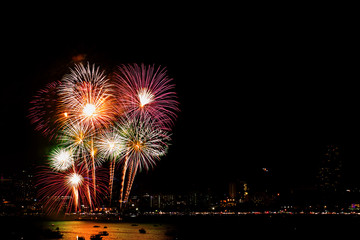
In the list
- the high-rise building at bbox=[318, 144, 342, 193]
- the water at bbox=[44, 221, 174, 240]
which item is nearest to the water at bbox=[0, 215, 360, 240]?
the water at bbox=[44, 221, 174, 240]

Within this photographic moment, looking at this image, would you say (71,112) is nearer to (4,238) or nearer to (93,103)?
(93,103)

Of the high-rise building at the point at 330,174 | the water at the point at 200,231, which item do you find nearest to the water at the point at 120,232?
the water at the point at 200,231

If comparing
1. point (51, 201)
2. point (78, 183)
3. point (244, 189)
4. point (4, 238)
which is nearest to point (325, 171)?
point (244, 189)

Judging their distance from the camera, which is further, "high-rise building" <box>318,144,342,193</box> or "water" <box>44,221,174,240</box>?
"high-rise building" <box>318,144,342,193</box>

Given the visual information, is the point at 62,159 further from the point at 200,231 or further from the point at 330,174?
the point at 330,174

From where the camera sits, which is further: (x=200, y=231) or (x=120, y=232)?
(x=120, y=232)

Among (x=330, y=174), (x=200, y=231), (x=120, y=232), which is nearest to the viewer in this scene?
(x=200, y=231)

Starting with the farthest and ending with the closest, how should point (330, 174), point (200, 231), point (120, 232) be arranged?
point (330, 174)
point (120, 232)
point (200, 231)

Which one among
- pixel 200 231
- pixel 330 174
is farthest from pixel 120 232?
pixel 330 174

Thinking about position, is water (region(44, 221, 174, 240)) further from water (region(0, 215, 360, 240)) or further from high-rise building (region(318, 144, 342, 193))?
high-rise building (region(318, 144, 342, 193))

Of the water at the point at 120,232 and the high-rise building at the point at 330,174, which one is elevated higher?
the high-rise building at the point at 330,174

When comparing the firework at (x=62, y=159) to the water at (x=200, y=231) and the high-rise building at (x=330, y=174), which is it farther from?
the high-rise building at (x=330, y=174)
